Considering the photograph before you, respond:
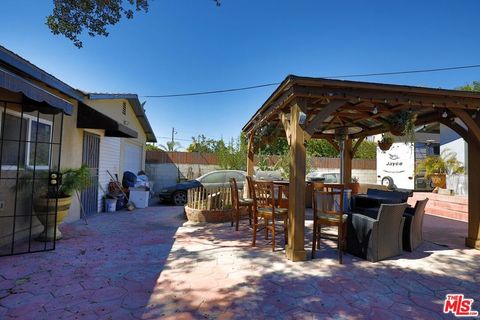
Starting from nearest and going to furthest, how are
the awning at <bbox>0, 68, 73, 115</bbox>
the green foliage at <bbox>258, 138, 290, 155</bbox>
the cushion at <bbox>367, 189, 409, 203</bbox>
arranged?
1. the awning at <bbox>0, 68, 73, 115</bbox>
2. the cushion at <bbox>367, 189, 409, 203</bbox>
3. the green foliage at <bbox>258, 138, 290, 155</bbox>

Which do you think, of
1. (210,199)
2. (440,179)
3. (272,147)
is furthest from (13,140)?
(440,179)

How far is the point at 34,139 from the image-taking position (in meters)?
5.00

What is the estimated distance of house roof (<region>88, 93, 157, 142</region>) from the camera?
761cm

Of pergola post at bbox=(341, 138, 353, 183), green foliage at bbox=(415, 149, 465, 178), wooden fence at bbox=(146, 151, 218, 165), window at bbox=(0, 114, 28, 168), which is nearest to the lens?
window at bbox=(0, 114, 28, 168)

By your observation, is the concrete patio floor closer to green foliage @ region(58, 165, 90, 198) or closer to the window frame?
green foliage @ region(58, 165, 90, 198)

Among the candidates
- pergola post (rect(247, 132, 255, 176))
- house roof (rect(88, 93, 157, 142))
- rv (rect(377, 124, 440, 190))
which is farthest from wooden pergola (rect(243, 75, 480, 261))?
rv (rect(377, 124, 440, 190))

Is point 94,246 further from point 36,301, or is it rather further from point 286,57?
point 286,57

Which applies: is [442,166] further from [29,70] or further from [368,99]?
[29,70]

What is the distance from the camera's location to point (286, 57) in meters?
11.4

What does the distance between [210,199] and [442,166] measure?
9580 millimetres

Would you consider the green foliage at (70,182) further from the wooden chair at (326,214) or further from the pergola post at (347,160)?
the pergola post at (347,160)

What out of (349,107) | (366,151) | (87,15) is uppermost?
(87,15)

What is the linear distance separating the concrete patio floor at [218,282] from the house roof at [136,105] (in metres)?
4.36

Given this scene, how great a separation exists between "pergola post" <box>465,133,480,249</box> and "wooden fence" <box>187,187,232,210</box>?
17.0 ft
